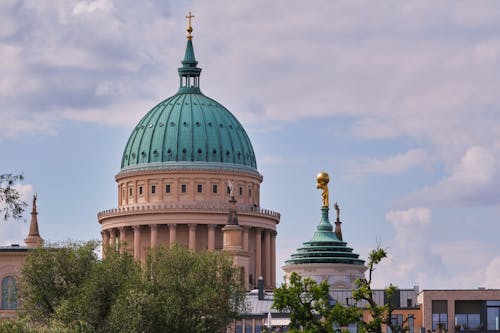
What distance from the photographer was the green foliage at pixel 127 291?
13762cm

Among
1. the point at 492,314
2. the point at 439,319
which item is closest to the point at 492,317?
the point at 492,314

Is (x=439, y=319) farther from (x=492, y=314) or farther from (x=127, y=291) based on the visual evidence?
(x=127, y=291)

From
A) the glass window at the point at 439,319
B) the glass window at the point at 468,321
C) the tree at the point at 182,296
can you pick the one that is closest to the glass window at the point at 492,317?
the glass window at the point at 468,321

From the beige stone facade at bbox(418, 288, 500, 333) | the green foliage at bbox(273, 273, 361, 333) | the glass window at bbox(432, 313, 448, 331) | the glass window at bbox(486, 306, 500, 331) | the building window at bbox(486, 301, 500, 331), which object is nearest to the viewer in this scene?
the green foliage at bbox(273, 273, 361, 333)

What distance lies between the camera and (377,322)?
111 meters

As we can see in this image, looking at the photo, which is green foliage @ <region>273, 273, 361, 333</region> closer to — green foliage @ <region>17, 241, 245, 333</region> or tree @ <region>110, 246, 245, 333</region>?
green foliage @ <region>17, 241, 245, 333</region>

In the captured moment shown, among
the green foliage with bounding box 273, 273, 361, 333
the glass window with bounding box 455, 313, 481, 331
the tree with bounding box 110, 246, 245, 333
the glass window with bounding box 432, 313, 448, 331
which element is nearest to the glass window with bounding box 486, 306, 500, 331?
the glass window with bounding box 455, 313, 481, 331

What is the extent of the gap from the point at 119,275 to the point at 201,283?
775 centimetres

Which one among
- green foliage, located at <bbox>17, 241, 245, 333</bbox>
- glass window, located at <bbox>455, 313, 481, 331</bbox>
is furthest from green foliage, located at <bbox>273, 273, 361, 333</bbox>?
glass window, located at <bbox>455, 313, 481, 331</bbox>

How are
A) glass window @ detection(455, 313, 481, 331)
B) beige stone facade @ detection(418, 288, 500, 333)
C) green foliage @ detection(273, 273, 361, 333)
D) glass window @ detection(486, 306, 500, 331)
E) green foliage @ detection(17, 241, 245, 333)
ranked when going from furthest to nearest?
beige stone facade @ detection(418, 288, 500, 333) → glass window @ detection(455, 313, 481, 331) → glass window @ detection(486, 306, 500, 331) → green foliage @ detection(17, 241, 245, 333) → green foliage @ detection(273, 273, 361, 333)

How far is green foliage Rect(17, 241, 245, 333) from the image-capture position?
138m

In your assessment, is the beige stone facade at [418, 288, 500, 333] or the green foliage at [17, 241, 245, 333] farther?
the beige stone facade at [418, 288, 500, 333]

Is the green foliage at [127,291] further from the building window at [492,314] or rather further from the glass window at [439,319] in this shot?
the building window at [492,314]

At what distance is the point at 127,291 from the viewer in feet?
461
